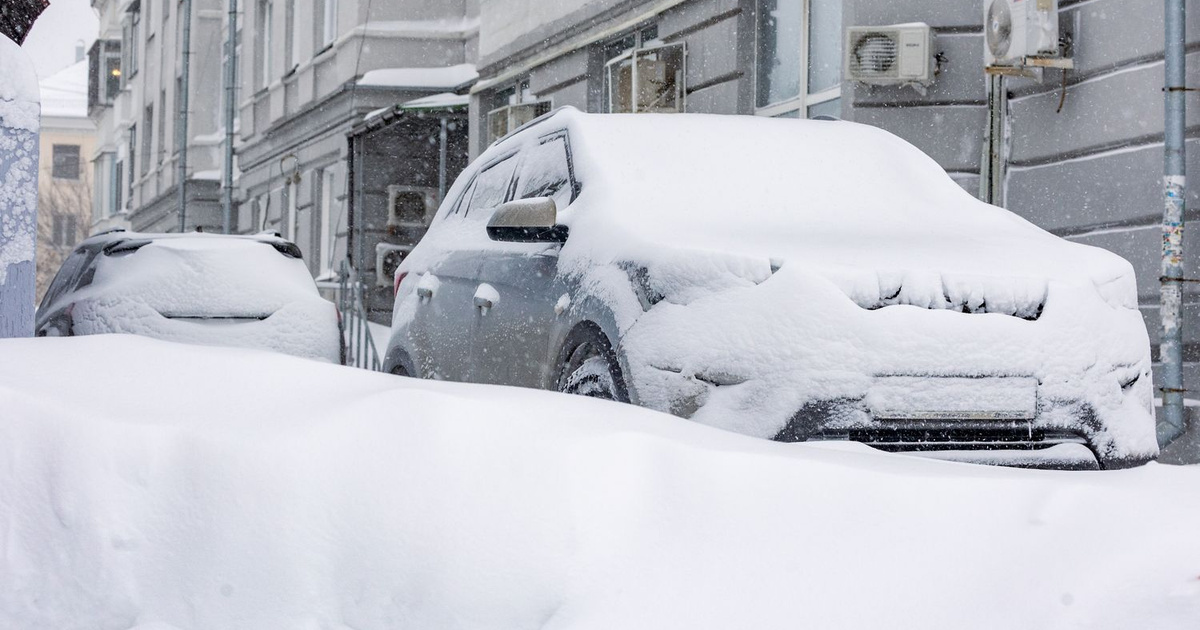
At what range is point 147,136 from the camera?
1558 inches

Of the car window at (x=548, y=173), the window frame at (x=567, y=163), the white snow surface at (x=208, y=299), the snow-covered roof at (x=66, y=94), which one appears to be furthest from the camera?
the snow-covered roof at (x=66, y=94)

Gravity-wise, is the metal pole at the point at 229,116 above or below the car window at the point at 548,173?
above

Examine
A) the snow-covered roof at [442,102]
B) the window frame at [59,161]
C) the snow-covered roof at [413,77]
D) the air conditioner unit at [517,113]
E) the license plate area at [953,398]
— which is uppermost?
the window frame at [59,161]

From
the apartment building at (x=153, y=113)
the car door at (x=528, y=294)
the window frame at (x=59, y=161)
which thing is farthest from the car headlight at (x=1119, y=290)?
the window frame at (x=59, y=161)

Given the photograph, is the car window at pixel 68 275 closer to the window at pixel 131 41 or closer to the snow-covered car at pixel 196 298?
the snow-covered car at pixel 196 298

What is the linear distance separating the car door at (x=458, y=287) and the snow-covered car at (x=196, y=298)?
2.08 m

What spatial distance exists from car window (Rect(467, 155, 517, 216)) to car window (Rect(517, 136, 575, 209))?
0.19m

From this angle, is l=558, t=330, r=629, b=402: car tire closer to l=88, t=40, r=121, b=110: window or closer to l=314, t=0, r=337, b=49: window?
l=314, t=0, r=337, b=49: window

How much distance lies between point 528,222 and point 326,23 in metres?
18.9

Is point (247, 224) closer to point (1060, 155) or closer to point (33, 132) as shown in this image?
point (1060, 155)

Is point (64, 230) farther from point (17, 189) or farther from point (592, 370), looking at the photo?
point (592, 370)

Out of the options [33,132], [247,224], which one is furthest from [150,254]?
[247,224]

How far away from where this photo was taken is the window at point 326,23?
74.6 feet

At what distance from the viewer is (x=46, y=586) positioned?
243 cm
